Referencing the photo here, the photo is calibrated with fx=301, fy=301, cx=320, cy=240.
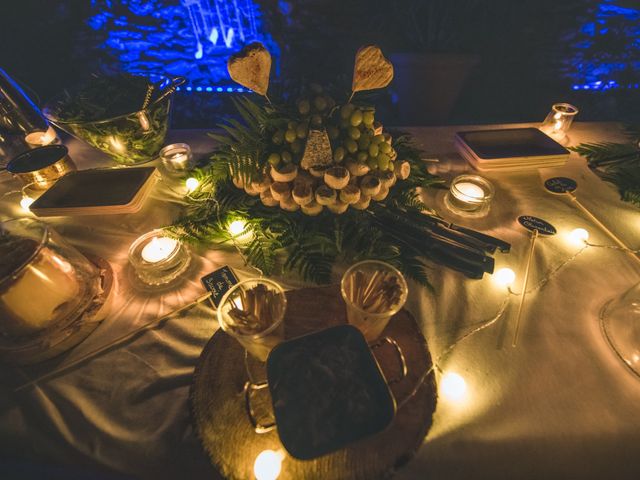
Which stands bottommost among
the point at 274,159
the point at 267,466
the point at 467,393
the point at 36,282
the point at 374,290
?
the point at 467,393

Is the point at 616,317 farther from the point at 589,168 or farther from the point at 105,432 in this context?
the point at 105,432

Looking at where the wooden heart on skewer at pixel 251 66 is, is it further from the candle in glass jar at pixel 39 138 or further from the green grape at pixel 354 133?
the candle in glass jar at pixel 39 138

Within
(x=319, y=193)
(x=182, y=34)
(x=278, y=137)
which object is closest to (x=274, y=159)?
(x=278, y=137)

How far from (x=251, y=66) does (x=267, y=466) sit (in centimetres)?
103

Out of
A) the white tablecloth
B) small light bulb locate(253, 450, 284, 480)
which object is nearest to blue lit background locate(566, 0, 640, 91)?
the white tablecloth

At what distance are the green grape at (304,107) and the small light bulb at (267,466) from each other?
915 millimetres

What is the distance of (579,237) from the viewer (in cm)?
109

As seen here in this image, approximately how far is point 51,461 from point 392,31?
11.3ft

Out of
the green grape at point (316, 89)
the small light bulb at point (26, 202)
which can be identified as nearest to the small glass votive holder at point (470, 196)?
the green grape at point (316, 89)

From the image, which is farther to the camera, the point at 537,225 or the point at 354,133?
the point at 537,225

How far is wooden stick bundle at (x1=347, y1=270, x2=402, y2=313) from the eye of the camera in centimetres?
73

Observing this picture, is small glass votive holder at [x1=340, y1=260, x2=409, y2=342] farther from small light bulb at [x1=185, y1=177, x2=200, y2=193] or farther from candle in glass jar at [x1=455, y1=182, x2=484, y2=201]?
small light bulb at [x1=185, y1=177, x2=200, y2=193]

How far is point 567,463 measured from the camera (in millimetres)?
679

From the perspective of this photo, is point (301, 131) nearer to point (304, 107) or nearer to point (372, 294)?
point (304, 107)
